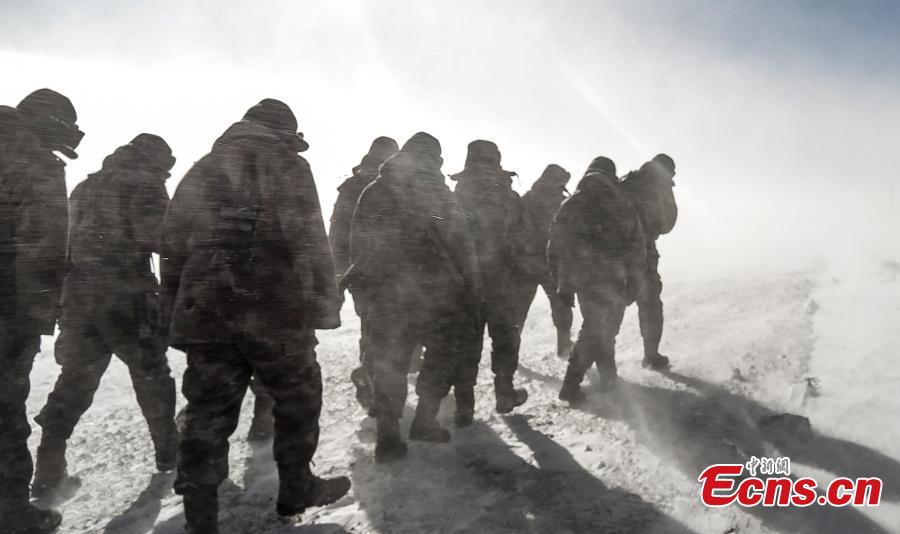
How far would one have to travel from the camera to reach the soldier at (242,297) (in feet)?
8.74

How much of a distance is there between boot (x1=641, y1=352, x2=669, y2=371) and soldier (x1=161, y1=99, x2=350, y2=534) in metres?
4.32

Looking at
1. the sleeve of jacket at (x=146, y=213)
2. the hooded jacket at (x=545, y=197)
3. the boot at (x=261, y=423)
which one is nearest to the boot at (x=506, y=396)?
the boot at (x=261, y=423)

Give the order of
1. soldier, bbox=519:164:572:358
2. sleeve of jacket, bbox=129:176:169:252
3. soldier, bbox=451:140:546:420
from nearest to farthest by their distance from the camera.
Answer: sleeve of jacket, bbox=129:176:169:252 < soldier, bbox=451:140:546:420 < soldier, bbox=519:164:572:358

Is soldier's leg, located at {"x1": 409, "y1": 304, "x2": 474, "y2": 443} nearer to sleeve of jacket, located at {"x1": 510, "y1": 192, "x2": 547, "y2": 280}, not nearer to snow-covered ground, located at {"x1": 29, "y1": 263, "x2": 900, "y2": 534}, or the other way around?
snow-covered ground, located at {"x1": 29, "y1": 263, "x2": 900, "y2": 534}

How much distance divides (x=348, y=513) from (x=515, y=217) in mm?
3431

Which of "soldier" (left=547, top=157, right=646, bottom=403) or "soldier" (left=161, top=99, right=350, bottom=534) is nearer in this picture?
"soldier" (left=161, top=99, right=350, bottom=534)

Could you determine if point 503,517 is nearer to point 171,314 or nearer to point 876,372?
point 171,314

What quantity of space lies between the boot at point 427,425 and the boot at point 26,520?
8.12 ft

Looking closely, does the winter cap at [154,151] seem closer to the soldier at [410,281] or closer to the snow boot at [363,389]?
the soldier at [410,281]

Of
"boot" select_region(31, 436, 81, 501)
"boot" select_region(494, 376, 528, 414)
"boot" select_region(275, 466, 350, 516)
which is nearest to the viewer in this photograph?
"boot" select_region(275, 466, 350, 516)

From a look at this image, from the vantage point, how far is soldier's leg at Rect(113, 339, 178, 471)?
3.94 m

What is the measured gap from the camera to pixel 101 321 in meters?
A: 3.83

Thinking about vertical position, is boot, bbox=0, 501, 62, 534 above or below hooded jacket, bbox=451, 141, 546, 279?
below

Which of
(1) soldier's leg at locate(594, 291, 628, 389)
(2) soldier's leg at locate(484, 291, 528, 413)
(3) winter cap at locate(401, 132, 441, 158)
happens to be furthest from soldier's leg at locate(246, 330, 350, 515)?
(1) soldier's leg at locate(594, 291, 628, 389)
